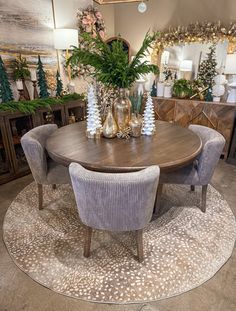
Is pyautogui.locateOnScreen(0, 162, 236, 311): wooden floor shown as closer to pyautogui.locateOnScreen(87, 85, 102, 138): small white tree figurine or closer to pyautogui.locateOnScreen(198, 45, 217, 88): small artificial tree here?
pyautogui.locateOnScreen(87, 85, 102, 138): small white tree figurine

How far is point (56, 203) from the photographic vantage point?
237cm

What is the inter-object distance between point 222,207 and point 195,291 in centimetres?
108

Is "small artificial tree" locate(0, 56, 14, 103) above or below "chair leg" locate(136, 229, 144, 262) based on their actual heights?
above

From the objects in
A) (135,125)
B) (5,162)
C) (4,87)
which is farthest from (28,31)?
(135,125)

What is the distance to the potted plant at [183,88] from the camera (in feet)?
12.0

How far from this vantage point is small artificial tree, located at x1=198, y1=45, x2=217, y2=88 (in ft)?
11.7

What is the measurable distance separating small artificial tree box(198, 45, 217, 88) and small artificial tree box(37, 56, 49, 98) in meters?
2.56

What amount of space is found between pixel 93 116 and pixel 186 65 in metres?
2.64

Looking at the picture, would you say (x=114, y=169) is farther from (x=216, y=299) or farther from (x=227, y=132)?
(x=227, y=132)

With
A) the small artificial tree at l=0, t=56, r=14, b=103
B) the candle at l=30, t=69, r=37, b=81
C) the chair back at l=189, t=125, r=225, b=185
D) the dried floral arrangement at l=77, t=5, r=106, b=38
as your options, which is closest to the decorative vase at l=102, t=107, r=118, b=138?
the chair back at l=189, t=125, r=225, b=185

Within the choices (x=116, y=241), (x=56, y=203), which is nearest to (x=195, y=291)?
(x=116, y=241)

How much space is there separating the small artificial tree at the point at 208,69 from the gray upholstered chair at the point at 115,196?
2957mm

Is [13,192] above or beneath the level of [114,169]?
beneath

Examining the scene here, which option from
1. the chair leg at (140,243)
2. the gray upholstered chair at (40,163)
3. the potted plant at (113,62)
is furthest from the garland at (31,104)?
the chair leg at (140,243)
